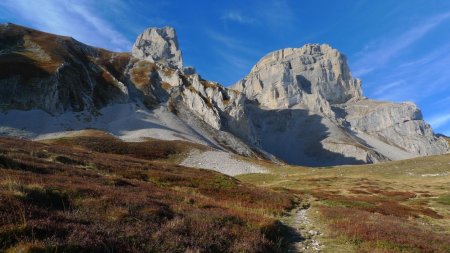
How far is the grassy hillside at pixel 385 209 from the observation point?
16.9m

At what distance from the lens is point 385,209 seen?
35.5 metres

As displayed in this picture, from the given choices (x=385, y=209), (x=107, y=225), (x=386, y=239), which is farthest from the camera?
(x=385, y=209)

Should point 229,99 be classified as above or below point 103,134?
above

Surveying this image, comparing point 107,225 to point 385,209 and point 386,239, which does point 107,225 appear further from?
point 385,209

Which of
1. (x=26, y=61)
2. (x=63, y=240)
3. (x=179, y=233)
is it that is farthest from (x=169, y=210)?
(x=26, y=61)

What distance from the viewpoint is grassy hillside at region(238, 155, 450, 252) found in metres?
16.9

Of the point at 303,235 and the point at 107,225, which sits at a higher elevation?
the point at 107,225

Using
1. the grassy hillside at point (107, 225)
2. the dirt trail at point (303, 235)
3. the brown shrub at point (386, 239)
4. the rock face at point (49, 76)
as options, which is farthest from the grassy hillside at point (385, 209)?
the rock face at point (49, 76)

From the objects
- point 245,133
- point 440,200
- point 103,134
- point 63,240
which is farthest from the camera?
point 245,133

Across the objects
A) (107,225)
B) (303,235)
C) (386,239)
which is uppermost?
(107,225)

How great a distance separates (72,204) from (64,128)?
10294 cm

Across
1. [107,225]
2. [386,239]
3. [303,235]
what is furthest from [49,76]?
[386,239]

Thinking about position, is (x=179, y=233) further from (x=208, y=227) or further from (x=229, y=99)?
(x=229, y=99)

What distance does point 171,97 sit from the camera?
559 feet
